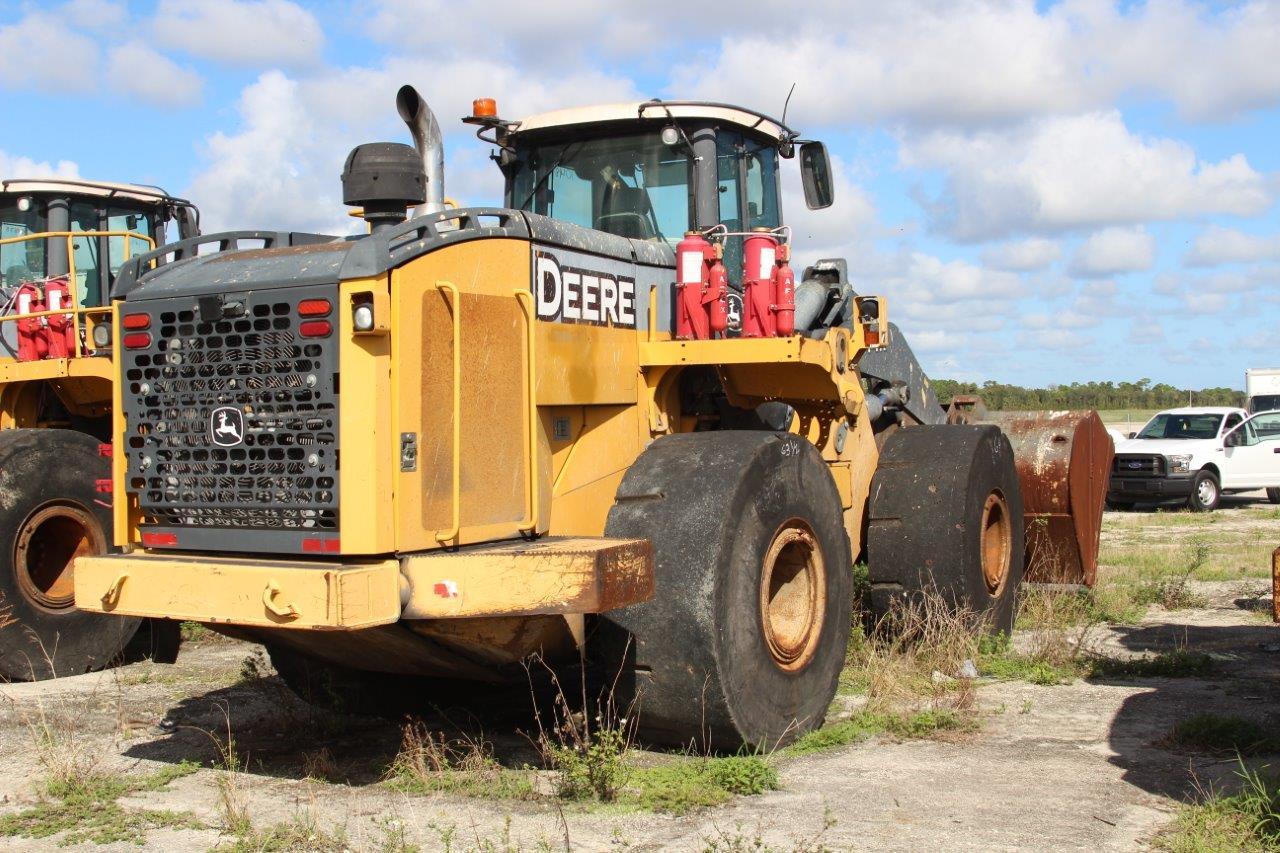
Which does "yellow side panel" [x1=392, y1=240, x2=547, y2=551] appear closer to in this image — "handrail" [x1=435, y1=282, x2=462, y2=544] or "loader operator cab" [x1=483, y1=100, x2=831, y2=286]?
"handrail" [x1=435, y1=282, x2=462, y2=544]

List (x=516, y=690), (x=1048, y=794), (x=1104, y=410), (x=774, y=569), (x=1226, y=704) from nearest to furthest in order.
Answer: (x=1048, y=794), (x=774, y=569), (x=1226, y=704), (x=516, y=690), (x=1104, y=410)

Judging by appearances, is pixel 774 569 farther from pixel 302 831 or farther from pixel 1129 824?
pixel 302 831

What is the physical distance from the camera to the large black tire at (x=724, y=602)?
19.8 feet

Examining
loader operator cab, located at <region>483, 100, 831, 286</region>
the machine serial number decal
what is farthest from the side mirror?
the machine serial number decal

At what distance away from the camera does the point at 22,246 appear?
43.8 ft

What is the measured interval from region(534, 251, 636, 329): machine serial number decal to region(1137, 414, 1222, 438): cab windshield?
18.6 meters

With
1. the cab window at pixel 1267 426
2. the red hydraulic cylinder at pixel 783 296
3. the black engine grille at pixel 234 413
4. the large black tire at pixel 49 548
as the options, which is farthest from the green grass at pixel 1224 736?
the cab window at pixel 1267 426

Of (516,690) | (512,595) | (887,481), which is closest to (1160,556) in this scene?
(887,481)

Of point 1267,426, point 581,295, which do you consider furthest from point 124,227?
point 1267,426

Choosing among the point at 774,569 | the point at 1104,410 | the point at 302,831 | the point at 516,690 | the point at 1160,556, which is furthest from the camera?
the point at 1104,410

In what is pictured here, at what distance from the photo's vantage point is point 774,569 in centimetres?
703

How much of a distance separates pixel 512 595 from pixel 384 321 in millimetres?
1180

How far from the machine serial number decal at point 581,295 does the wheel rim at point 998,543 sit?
10.9ft

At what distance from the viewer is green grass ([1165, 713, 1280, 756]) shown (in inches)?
257
